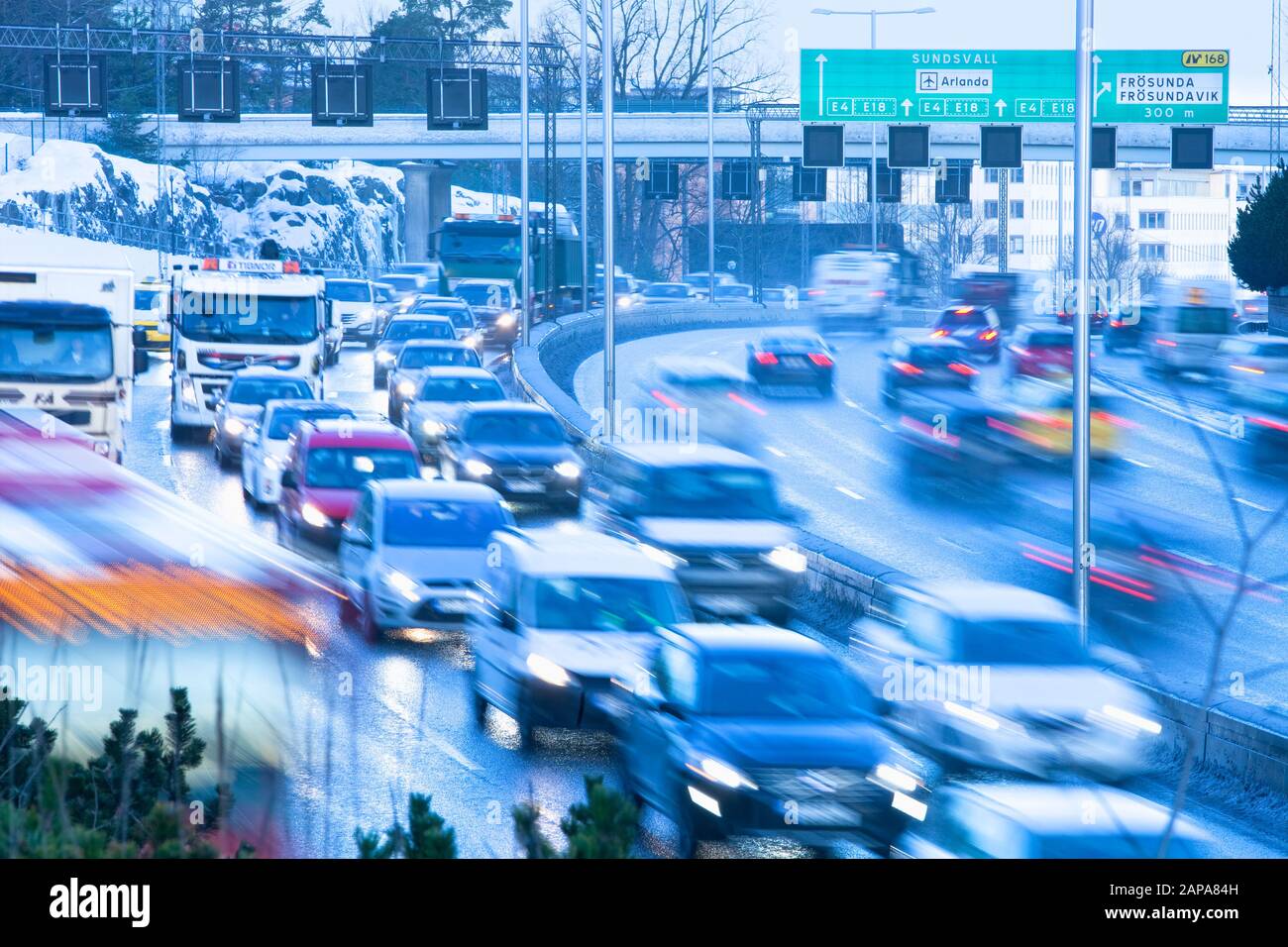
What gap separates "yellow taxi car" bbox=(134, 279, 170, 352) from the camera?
4825 centimetres

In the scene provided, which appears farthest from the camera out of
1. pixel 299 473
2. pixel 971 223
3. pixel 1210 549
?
pixel 971 223

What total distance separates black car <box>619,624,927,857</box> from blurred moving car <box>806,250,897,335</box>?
42771 mm

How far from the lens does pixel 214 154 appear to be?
9456 centimetres

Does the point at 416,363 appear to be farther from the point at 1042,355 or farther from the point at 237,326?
the point at 1042,355

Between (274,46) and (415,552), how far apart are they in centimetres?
8095

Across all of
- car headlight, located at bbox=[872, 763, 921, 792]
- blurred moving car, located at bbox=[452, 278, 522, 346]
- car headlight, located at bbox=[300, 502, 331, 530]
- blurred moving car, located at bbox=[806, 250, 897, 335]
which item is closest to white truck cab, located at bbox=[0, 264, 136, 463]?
car headlight, located at bbox=[300, 502, 331, 530]

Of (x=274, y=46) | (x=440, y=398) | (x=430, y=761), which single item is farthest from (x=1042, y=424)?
(x=274, y=46)

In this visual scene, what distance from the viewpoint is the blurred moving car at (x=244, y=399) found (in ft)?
95.3

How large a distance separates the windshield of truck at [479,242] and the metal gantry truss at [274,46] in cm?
473

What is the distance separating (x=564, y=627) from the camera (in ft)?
47.4

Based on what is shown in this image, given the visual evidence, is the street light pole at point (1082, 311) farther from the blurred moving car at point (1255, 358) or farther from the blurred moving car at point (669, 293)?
the blurred moving car at point (669, 293)

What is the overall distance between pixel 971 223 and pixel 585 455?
68.1m
